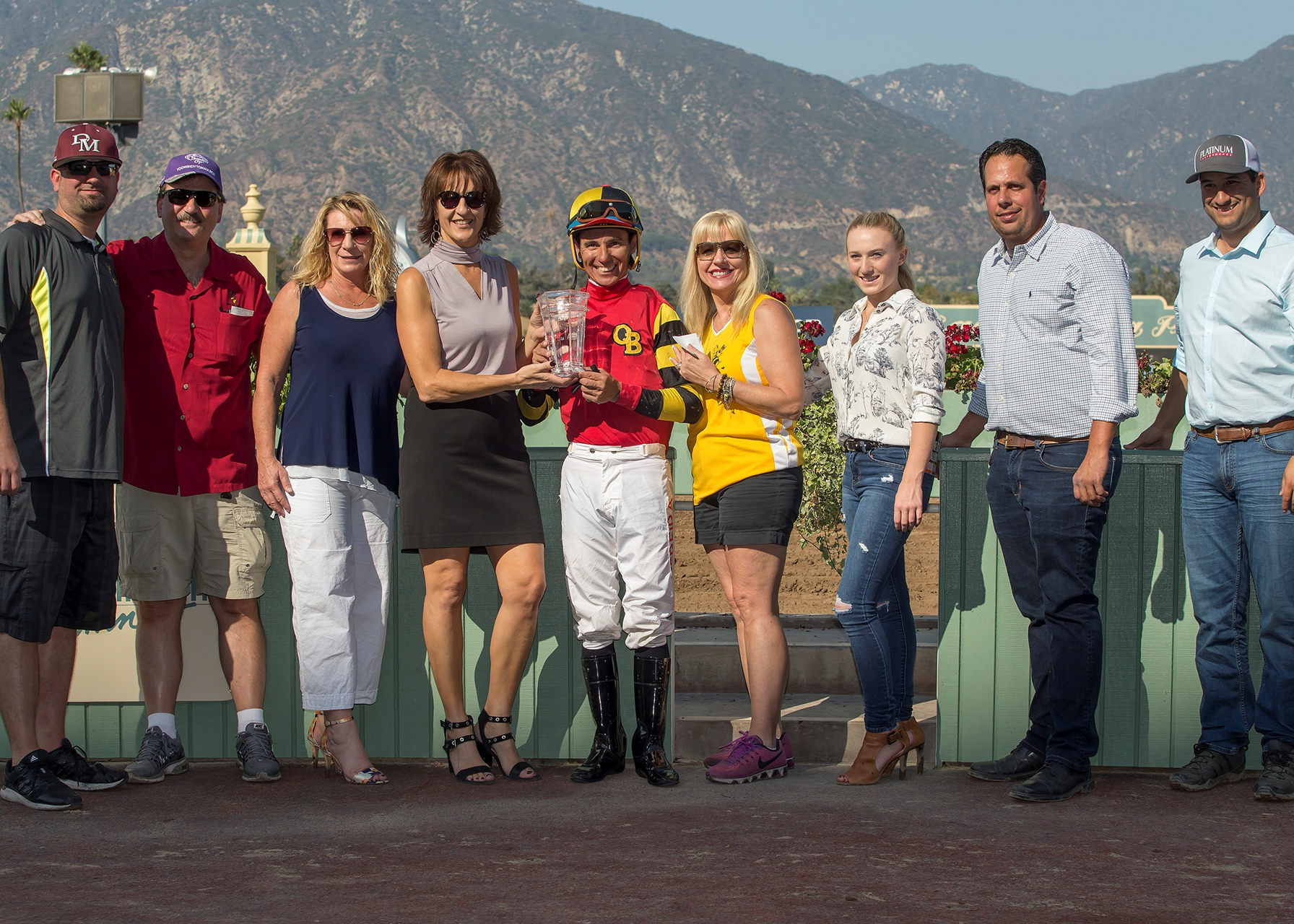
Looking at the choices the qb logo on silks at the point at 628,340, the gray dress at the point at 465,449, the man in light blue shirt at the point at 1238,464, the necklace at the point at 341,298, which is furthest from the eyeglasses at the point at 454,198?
the man in light blue shirt at the point at 1238,464

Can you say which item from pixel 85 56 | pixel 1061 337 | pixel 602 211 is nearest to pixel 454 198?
pixel 602 211

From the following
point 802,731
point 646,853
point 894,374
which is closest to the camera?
point 646,853

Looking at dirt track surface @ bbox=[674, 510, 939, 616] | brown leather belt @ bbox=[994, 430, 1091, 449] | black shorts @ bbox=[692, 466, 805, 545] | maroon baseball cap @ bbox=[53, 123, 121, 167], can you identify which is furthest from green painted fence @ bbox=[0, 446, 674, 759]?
dirt track surface @ bbox=[674, 510, 939, 616]

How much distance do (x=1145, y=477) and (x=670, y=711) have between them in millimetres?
1907

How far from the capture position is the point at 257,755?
14.8ft

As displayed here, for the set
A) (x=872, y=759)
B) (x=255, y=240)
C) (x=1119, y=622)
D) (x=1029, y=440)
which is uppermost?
(x=255, y=240)

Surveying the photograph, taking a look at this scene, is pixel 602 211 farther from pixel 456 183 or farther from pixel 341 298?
pixel 341 298

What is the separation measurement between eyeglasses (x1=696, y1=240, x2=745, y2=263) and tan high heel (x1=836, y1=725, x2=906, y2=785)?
1745 mm

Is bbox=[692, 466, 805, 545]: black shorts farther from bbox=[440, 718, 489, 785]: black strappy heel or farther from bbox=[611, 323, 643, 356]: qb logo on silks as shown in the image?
bbox=[440, 718, 489, 785]: black strappy heel

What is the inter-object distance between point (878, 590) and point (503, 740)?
1444mm

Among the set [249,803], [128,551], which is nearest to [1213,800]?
[249,803]

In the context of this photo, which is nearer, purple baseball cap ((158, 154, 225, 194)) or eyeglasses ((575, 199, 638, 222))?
eyeglasses ((575, 199, 638, 222))

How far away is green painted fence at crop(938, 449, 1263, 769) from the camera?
4449 mm

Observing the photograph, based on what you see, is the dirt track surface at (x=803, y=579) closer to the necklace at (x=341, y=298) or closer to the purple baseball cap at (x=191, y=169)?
the necklace at (x=341, y=298)
